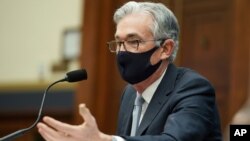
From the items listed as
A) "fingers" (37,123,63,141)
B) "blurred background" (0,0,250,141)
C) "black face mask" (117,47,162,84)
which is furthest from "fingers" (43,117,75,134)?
A: "blurred background" (0,0,250,141)

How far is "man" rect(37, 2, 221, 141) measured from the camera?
7.71ft

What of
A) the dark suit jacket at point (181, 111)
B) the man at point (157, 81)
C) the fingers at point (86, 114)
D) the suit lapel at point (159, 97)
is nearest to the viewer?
the fingers at point (86, 114)

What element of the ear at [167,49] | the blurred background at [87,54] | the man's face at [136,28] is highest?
the man's face at [136,28]

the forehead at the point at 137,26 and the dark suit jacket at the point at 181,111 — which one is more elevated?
the forehead at the point at 137,26

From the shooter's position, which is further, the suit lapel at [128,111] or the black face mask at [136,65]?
the suit lapel at [128,111]

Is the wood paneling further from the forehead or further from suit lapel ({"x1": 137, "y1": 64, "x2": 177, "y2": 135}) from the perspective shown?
the forehead

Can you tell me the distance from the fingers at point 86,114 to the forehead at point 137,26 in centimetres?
64

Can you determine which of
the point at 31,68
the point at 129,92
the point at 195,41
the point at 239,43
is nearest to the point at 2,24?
the point at 31,68

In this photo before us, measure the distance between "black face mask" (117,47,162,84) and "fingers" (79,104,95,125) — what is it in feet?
2.08

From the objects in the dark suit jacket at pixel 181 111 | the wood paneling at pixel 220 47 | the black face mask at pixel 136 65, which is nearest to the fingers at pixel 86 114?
the dark suit jacket at pixel 181 111

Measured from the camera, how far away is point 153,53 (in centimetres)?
259

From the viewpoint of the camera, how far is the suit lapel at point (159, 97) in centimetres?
245

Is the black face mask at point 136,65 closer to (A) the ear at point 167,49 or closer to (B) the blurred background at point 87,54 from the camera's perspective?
(A) the ear at point 167,49

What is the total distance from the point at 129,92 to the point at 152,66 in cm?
35
